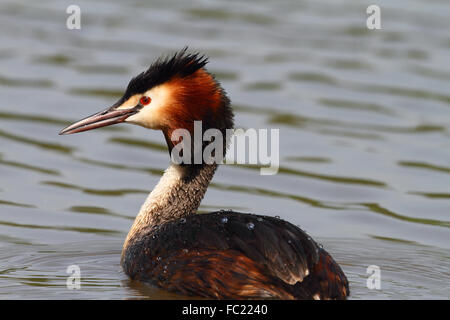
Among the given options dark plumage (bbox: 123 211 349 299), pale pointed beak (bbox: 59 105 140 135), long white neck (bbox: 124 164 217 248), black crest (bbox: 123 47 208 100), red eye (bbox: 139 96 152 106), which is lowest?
dark plumage (bbox: 123 211 349 299)

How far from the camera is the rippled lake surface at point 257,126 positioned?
941 centimetres

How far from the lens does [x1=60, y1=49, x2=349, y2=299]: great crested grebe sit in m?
7.60

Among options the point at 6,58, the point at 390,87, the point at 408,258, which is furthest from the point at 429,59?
the point at 408,258

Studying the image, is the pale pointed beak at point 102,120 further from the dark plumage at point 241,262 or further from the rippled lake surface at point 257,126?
the dark plumage at point 241,262

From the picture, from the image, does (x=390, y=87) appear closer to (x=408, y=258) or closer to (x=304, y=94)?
(x=304, y=94)

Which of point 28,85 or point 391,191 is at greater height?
point 28,85

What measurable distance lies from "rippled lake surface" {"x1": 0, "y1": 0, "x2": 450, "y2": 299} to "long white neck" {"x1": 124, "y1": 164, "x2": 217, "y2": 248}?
1.77ft

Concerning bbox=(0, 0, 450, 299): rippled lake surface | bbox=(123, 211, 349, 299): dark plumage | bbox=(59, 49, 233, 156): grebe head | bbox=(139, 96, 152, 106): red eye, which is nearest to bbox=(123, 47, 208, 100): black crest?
bbox=(59, 49, 233, 156): grebe head

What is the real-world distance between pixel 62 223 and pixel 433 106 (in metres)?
5.34

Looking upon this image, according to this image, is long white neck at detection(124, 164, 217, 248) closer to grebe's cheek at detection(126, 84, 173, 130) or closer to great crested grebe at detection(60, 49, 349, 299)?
great crested grebe at detection(60, 49, 349, 299)

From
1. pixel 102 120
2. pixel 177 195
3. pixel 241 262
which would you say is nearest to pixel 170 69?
pixel 102 120

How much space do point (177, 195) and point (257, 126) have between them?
4.18 metres
